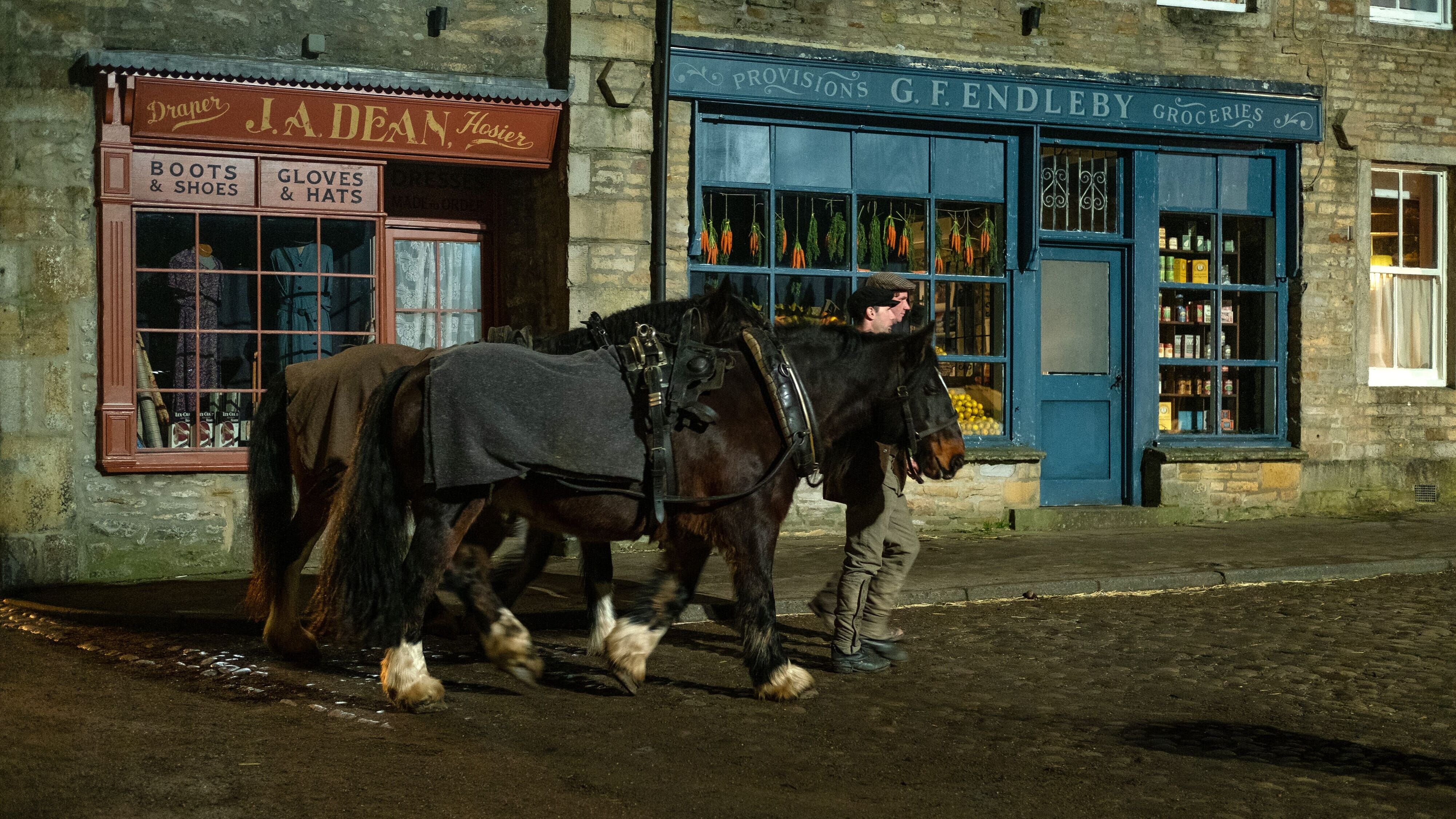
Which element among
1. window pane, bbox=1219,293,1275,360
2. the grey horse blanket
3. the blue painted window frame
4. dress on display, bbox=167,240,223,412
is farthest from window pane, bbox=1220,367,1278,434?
Result: the grey horse blanket

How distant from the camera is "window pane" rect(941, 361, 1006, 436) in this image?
12.6 m

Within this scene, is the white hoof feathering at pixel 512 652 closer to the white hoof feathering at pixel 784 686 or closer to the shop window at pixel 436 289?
the white hoof feathering at pixel 784 686

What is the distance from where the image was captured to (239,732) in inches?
203

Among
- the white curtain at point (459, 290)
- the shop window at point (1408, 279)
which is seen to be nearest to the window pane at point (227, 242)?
the white curtain at point (459, 290)

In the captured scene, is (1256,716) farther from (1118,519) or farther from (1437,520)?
(1437,520)

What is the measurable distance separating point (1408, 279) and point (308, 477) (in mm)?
11397

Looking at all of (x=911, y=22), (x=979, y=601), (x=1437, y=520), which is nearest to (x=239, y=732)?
(x=979, y=601)

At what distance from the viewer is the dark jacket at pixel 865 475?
260 inches

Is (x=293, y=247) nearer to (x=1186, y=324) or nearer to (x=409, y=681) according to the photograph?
(x=409, y=681)

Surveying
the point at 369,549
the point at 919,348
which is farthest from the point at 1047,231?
the point at 369,549

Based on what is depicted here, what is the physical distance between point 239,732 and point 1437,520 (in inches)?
433

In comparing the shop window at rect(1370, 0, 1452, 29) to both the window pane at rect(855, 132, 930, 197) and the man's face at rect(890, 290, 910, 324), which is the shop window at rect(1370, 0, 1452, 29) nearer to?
the window pane at rect(855, 132, 930, 197)

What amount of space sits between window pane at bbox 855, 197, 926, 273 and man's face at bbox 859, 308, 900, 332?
5174 millimetres

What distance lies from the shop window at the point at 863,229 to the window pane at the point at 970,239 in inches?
0.4
